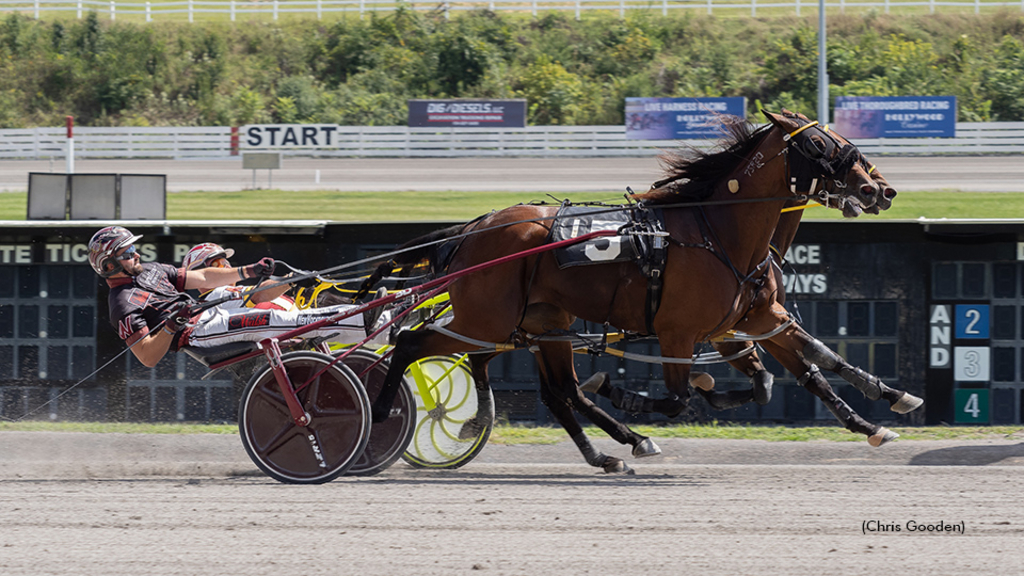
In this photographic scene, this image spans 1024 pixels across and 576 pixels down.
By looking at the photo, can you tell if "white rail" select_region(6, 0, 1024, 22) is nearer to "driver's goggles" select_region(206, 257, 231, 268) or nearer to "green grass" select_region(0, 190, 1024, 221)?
"green grass" select_region(0, 190, 1024, 221)

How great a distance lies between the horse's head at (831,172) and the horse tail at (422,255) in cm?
195

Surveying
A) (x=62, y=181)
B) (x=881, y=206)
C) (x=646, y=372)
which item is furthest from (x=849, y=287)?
(x=62, y=181)

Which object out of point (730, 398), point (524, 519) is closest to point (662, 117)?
point (730, 398)

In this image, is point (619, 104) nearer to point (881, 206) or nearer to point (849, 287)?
point (849, 287)

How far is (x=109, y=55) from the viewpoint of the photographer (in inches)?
1378

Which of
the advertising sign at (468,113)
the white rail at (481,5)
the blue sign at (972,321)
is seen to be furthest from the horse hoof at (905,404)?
the white rail at (481,5)

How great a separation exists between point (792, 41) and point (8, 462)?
30.0 m

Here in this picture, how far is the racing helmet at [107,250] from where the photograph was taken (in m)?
5.98

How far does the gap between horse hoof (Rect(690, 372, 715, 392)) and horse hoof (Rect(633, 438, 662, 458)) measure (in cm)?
64

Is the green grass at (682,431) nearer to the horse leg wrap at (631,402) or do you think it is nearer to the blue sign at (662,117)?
the horse leg wrap at (631,402)

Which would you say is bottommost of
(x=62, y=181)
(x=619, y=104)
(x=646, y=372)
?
(x=646, y=372)

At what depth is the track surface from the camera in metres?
19.8

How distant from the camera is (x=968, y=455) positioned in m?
6.74

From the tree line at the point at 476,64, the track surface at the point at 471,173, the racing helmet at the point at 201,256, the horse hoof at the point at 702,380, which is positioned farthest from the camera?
the tree line at the point at 476,64
